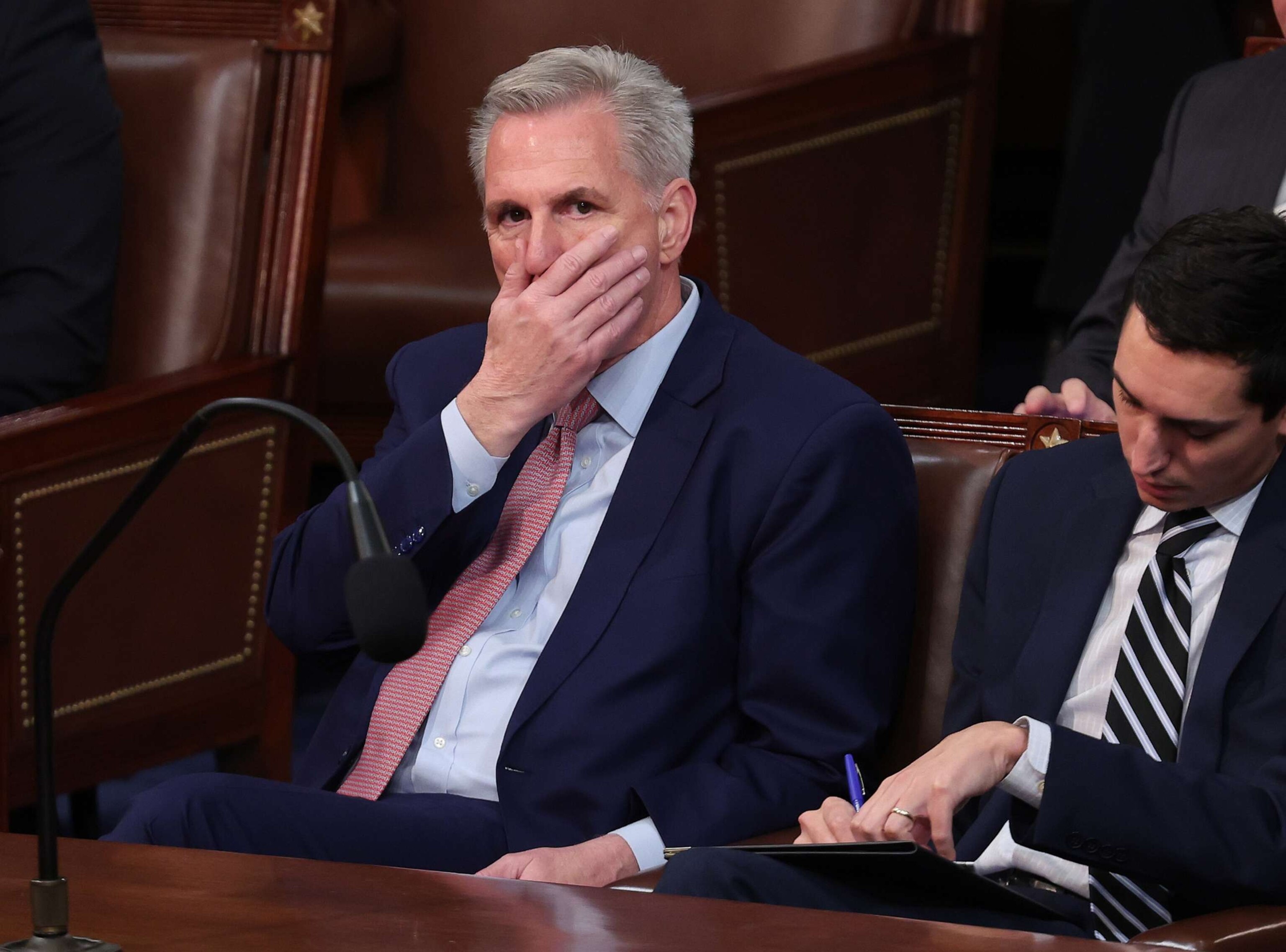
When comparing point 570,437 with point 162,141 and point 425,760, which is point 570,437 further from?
point 162,141

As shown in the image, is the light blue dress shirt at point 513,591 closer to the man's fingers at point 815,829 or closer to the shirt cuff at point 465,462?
the shirt cuff at point 465,462

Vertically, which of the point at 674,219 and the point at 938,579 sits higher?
the point at 674,219

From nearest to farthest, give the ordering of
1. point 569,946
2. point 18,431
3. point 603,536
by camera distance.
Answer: point 569,946 < point 603,536 < point 18,431

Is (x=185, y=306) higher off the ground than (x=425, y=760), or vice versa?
(x=185, y=306)

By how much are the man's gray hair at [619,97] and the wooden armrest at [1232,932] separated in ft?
2.96

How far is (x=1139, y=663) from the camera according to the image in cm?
164

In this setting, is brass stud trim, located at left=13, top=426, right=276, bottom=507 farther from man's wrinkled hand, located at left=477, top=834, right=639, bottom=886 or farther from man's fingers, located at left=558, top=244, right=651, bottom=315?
man's wrinkled hand, located at left=477, top=834, right=639, bottom=886

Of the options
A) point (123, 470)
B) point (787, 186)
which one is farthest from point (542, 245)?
point (787, 186)

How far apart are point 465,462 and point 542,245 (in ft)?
0.76

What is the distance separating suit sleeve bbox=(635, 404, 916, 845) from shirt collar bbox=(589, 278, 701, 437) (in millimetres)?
186

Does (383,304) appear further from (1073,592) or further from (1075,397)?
(1073,592)

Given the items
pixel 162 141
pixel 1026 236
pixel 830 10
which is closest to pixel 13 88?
pixel 162 141

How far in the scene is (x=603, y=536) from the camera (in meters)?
1.86

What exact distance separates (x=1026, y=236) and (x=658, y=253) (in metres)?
3.26
